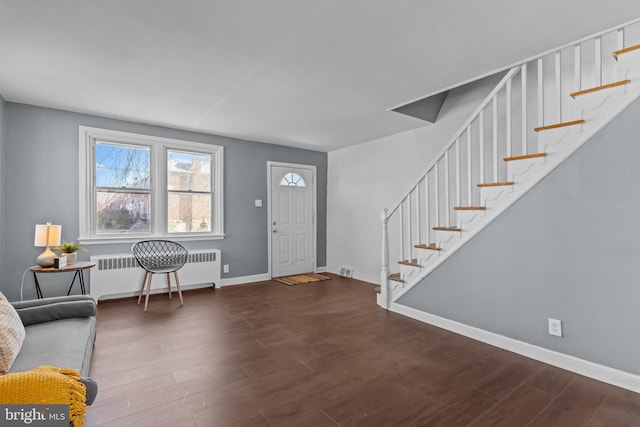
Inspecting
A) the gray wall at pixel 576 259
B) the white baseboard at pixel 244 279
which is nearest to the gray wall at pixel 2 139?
the white baseboard at pixel 244 279

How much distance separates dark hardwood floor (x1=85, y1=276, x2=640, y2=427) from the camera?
1.78 metres

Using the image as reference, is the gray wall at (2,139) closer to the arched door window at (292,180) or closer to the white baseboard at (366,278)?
the arched door window at (292,180)

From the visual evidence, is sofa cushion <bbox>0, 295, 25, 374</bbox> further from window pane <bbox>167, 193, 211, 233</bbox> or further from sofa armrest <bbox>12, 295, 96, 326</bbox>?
window pane <bbox>167, 193, 211, 233</bbox>

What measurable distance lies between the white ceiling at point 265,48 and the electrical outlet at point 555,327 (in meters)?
2.13

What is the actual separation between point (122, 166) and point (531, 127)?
16.5 ft

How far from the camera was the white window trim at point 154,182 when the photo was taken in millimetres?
3934

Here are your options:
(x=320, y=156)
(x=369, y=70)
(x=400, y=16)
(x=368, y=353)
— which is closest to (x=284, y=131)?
Result: (x=320, y=156)

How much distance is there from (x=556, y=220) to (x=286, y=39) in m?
2.47

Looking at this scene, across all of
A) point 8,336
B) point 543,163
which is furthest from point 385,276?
point 8,336

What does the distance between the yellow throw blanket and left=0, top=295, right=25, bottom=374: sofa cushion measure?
0.35 meters

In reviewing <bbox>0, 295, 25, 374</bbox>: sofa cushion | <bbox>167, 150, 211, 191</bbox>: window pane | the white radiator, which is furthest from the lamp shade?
<bbox>0, 295, 25, 374</bbox>: sofa cushion

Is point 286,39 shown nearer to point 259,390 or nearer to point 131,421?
point 259,390

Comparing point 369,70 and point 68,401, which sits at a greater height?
point 369,70

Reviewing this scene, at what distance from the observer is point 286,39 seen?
2.28 metres
